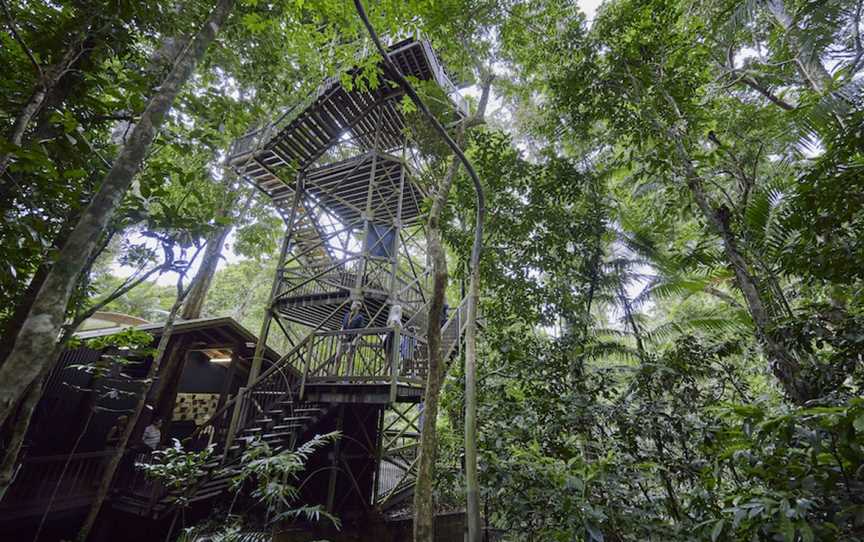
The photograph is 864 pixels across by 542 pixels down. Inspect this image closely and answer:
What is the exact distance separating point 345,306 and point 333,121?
5.29 meters

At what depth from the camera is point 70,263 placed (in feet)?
8.17

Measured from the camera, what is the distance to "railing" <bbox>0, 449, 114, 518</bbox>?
580 cm

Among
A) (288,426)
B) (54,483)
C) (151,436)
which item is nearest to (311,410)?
(288,426)

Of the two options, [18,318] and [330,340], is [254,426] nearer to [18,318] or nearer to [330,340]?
[330,340]

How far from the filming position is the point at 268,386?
8.84 m

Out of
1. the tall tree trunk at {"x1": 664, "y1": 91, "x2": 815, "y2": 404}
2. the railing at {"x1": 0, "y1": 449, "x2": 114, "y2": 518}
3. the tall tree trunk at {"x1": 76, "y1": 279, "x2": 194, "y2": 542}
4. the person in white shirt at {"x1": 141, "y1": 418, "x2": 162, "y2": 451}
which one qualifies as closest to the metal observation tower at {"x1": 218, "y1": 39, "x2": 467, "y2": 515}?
the person in white shirt at {"x1": 141, "y1": 418, "x2": 162, "y2": 451}

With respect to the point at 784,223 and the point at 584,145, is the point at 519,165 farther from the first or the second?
the point at 784,223

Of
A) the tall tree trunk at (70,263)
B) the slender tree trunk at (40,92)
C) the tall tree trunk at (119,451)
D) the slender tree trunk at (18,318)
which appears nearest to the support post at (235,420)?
the tall tree trunk at (119,451)

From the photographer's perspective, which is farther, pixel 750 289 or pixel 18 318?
pixel 750 289

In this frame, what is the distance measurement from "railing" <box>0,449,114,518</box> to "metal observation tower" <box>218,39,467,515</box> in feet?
7.59

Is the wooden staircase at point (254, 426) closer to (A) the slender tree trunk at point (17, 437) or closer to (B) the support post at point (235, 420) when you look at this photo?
(B) the support post at point (235, 420)

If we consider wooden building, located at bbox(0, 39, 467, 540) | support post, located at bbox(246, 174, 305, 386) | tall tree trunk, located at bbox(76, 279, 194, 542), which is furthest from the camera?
support post, located at bbox(246, 174, 305, 386)

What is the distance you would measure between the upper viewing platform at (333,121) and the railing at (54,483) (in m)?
7.14

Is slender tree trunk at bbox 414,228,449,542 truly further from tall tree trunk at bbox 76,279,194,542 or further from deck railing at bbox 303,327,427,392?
tall tree trunk at bbox 76,279,194,542
